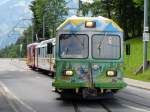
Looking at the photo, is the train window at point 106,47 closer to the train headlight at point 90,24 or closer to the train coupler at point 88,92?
the train headlight at point 90,24

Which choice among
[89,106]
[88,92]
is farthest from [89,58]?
[89,106]

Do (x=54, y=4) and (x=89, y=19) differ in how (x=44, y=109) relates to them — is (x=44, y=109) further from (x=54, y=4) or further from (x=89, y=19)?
(x=54, y=4)

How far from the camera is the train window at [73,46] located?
20.9 metres

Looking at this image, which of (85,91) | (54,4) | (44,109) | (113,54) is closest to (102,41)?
(113,54)

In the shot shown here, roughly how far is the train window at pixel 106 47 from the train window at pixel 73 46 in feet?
1.06

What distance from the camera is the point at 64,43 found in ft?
68.9

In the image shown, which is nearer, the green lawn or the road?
the road

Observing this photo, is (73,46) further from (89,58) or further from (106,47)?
(106,47)

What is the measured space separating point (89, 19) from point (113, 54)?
64.3 inches

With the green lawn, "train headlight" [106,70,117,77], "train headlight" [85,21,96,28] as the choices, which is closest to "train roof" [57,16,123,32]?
"train headlight" [85,21,96,28]

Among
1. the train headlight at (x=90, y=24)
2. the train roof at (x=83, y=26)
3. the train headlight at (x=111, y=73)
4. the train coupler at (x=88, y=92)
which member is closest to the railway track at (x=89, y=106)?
the train coupler at (x=88, y=92)

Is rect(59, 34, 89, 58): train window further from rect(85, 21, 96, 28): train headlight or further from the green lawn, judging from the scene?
the green lawn

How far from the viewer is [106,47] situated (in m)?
20.9

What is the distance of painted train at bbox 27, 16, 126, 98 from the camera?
67.8 ft
